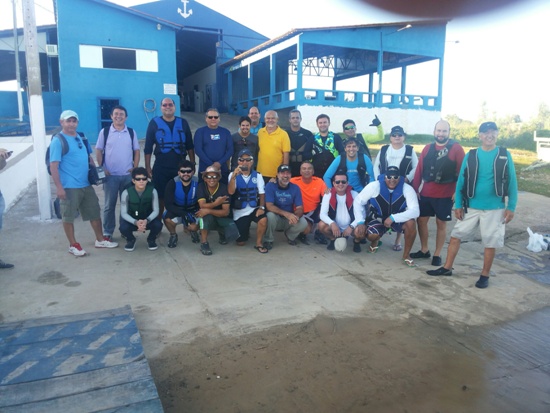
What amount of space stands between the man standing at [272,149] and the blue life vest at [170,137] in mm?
1038

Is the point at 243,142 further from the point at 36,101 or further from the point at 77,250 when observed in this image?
the point at 36,101

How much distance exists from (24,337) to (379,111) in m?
19.1

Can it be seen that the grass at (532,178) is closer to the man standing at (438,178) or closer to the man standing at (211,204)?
the man standing at (438,178)

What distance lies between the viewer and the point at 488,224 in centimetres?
436

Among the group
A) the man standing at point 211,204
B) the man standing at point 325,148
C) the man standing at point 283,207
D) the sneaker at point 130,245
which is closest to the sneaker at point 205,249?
the man standing at point 211,204

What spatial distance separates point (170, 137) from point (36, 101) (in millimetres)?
2189

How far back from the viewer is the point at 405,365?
3.01 metres

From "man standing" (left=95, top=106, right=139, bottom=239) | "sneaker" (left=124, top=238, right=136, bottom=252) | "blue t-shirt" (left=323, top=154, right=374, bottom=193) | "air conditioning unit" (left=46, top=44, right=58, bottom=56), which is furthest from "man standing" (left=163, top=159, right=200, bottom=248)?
"air conditioning unit" (left=46, top=44, right=58, bottom=56)

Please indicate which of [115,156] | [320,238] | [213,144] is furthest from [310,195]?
[115,156]

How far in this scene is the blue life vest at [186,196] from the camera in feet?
18.0

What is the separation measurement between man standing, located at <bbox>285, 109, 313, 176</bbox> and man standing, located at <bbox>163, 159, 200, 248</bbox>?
1.42 meters

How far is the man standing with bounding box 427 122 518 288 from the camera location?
4199 millimetres

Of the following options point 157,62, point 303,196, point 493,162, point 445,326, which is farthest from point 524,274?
point 157,62

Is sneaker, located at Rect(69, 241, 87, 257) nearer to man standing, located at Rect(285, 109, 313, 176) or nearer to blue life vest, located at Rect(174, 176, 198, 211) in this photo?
blue life vest, located at Rect(174, 176, 198, 211)
